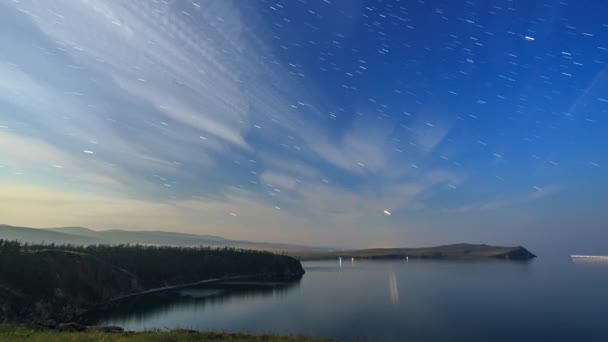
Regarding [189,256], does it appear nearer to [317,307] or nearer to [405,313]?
[317,307]

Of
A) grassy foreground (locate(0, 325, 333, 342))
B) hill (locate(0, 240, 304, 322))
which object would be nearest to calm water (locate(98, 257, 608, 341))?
hill (locate(0, 240, 304, 322))

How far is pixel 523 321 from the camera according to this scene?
82500 mm

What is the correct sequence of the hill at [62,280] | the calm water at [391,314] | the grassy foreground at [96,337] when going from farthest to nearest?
the hill at [62,280]
the calm water at [391,314]
the grassy foreground at [96,337]

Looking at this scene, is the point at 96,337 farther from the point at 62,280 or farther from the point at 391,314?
the point at 62,280

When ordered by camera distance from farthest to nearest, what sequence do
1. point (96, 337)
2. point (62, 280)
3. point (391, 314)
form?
point (62, 280) < point (391, 314) < point (96, 337)

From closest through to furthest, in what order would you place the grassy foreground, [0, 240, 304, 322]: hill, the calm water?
1. the grassy foreground
2. the calm water
3. [0, 240, 304, 322]: hill

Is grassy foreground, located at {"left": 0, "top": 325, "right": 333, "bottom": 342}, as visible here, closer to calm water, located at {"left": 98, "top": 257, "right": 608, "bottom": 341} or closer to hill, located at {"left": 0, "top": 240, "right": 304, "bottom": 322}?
calm water, located at {"left": 98, "top": 257, "right": 608, "bottom": 341}

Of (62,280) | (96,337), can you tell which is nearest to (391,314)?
(96,337)

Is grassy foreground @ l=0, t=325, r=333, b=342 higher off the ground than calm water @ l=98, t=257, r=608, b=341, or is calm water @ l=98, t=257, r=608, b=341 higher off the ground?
grassy foreground @ l=0, t=325, r=333, b=342

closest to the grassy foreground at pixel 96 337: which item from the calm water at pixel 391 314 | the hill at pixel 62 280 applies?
the calm water at pixel 391 314

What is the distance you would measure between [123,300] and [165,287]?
39875mm

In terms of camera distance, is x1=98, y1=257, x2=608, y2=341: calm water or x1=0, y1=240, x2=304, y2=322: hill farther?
x1=0, y1=240, x2=304, y2=322: hill

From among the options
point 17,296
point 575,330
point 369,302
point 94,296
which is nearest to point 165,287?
point 94,296

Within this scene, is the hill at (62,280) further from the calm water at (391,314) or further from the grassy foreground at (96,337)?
the grassy foreground at (96,337)
